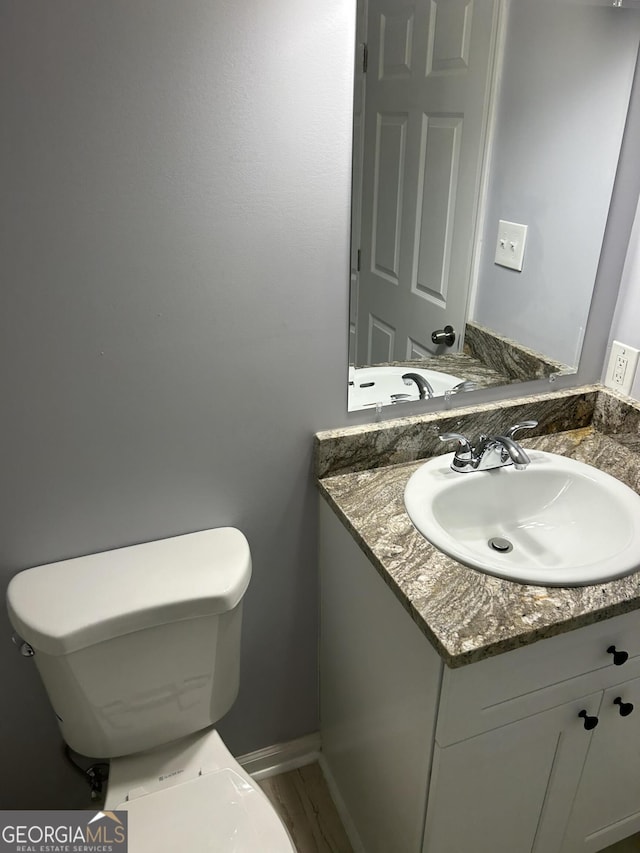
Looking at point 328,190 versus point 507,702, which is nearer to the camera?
point 507,702

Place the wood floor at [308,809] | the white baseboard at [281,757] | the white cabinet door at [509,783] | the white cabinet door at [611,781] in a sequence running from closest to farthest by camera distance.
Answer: the white cabinet door at [509,783] < the white cabinet door at [611,781] < the wood floor at [308,809] < the white baseboard at [281,757]

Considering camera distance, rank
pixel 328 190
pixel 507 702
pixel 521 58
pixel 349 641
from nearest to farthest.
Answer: pixel 507 702, pixel 328 190, pixel 521 58, pixel 349 641

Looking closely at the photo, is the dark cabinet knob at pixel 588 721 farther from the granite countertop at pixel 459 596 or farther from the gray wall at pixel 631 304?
the gray wall at pixel 631 304

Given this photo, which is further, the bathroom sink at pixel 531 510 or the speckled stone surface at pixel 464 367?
the speckled stone surface at pixel 464 367

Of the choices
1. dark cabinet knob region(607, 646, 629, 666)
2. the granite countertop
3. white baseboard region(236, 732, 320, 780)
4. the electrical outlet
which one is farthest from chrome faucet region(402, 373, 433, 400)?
white baseboard region(236, 732, 320, 780)

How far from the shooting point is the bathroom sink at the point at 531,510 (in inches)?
47.7

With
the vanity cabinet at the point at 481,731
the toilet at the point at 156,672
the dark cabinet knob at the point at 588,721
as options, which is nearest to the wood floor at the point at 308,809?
the vanity cabinet at the point at 481,731

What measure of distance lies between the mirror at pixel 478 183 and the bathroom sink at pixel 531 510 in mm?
218

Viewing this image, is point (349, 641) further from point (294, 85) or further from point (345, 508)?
point (294, 85)

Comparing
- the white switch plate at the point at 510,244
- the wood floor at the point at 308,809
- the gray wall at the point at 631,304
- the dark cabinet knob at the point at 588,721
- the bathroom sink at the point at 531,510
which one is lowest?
the wood floor at the point at 308,809

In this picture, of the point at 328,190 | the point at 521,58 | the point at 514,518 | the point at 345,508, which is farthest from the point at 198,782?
the point at 521,58

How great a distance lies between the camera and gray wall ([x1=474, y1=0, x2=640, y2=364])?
124 centimetres

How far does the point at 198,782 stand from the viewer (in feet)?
3.83

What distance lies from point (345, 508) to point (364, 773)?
0.64m
